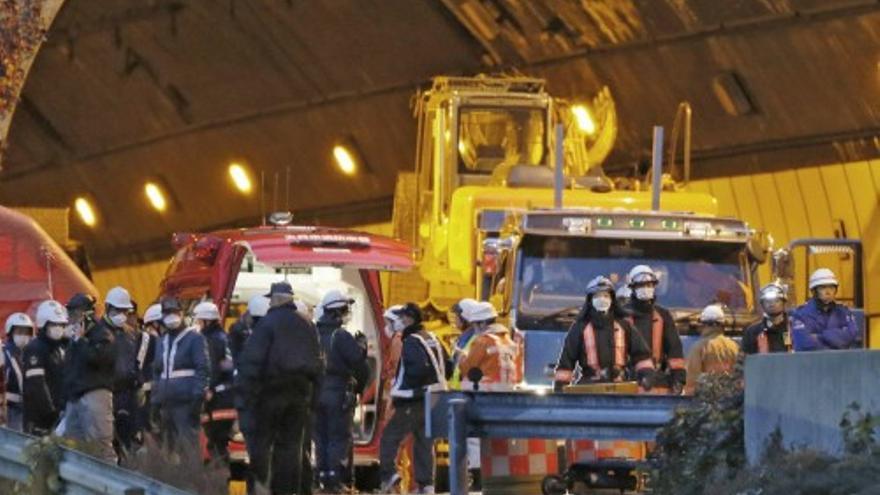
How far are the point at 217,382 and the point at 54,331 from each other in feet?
5.53

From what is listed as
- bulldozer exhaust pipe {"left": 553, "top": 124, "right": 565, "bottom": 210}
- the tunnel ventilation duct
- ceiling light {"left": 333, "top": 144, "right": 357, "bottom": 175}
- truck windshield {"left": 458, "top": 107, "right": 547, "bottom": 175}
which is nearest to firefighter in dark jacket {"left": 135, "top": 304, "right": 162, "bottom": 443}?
bulldozer exhaust pipe {"left": 553, "top": 124, "right": 565, "bottom": 210}

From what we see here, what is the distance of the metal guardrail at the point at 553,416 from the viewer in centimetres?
1514

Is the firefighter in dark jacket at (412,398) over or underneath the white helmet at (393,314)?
underneath

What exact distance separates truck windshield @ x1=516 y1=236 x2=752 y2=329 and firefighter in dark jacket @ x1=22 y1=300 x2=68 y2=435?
380 centimetres

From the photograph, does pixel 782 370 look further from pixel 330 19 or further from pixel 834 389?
pixel 330 19

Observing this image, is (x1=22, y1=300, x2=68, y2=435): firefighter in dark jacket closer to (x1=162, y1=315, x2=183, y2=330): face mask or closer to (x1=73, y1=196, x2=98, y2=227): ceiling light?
(x1=162, y1=315, x2=183, y2=330): face mask

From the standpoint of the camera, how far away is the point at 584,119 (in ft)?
115

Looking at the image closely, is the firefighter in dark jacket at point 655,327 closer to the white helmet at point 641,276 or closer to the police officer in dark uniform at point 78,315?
the white helmet at point 641,276

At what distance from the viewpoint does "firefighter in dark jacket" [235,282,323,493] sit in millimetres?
19406

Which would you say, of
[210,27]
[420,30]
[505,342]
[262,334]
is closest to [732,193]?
[420,30]

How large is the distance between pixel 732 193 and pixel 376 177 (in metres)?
6.76

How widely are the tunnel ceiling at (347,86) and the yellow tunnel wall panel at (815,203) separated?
210 mm

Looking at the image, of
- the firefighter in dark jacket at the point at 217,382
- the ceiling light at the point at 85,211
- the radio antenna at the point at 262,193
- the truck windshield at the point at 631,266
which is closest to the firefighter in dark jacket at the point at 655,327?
the truck windshield at the point at 631,266

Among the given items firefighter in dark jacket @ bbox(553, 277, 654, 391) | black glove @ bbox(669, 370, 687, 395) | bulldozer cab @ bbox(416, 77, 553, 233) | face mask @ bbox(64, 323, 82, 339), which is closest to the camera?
firefighter in dark jacket @ bbox(553, 277, 654, 391)
